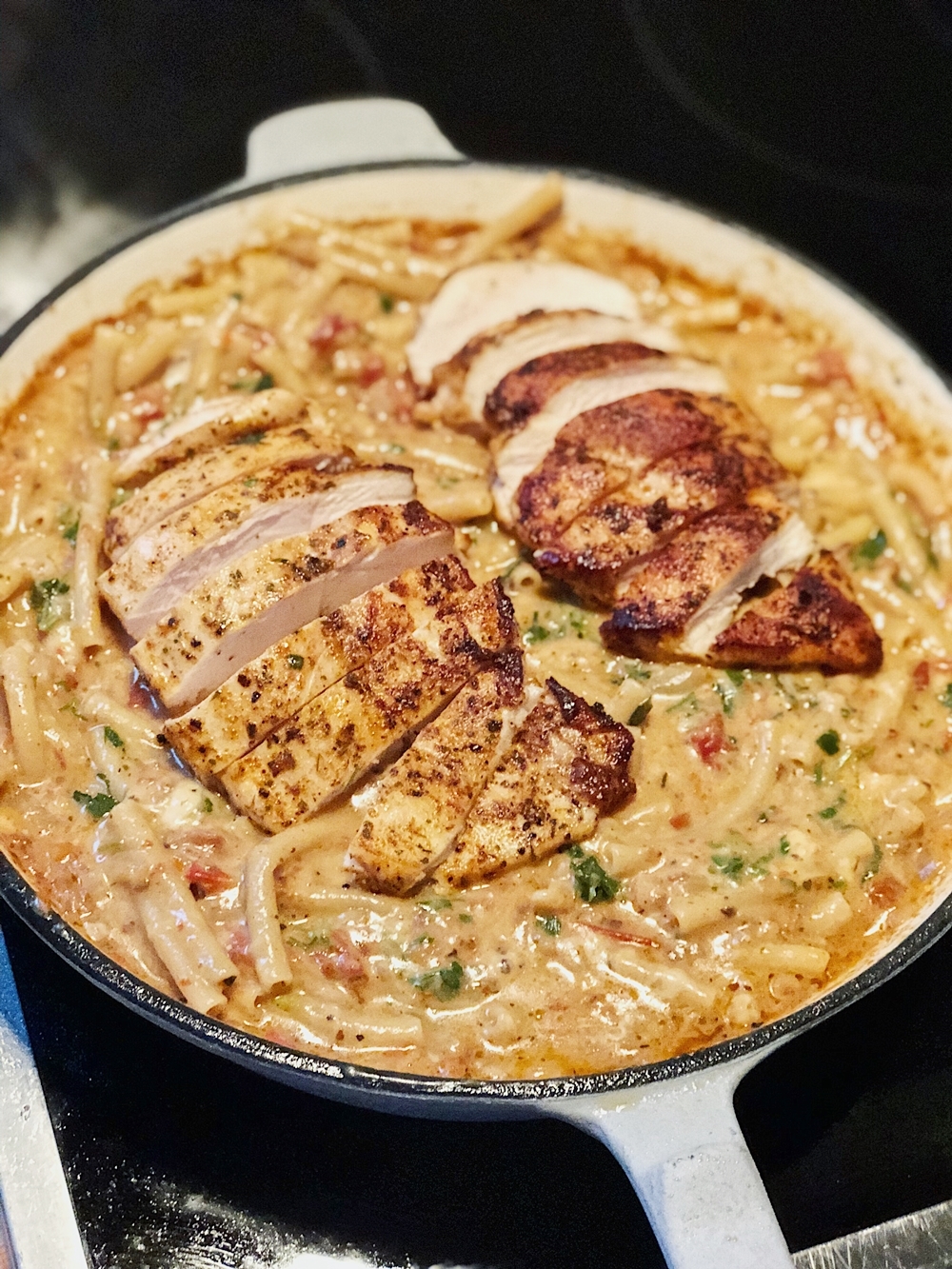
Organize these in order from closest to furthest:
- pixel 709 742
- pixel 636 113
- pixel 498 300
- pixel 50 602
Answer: pixel 709 742 < pixel 50 602 < pixel 498 300 < pixel 636 113

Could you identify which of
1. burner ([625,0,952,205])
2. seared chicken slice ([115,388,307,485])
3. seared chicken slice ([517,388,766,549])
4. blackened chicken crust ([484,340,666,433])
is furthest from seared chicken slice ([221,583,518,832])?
burner ([625,0,952,205])

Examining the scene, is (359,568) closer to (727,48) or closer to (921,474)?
(921,474)

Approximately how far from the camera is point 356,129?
13.4ft

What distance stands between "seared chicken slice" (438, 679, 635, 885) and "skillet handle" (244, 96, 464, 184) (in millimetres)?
2404

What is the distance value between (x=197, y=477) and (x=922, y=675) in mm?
1992

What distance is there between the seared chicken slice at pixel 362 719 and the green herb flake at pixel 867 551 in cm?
115

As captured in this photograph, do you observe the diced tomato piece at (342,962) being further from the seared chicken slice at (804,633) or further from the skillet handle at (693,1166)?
the seared chicken slice at (804,633)

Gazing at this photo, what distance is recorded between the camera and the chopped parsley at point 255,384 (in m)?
3.42

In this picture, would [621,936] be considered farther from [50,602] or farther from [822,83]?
[822,83]

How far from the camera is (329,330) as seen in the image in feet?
11.7

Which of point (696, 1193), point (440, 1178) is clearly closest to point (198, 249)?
point (440, 1178)

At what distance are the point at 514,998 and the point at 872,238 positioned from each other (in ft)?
11.2

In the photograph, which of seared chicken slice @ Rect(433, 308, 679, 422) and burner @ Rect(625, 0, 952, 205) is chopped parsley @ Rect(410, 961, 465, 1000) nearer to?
seared chicken slice @ Rect(433, 308, 679, 422)

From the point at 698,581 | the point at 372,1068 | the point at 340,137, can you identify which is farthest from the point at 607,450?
the point at 340,137
